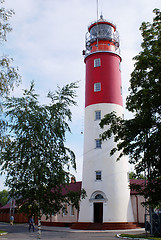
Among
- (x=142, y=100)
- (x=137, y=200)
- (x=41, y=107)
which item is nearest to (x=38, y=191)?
(x=41, y=107)

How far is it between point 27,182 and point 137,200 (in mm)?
24036

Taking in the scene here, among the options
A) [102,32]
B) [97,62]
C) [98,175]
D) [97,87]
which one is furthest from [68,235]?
[102,32]

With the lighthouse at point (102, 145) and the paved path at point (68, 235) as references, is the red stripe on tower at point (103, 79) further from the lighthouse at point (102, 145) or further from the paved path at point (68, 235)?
the paved path at point (68, 235)

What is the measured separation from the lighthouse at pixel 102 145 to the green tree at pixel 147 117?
13352 millimetres

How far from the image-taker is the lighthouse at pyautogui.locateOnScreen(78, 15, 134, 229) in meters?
28.6

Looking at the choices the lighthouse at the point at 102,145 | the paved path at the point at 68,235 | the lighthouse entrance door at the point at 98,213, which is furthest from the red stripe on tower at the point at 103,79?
the paved path at the point at 68,235

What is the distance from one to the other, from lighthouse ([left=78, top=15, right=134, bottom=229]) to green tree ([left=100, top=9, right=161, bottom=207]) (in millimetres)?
13352

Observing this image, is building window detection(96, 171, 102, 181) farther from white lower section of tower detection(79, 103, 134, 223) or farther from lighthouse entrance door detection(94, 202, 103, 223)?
lighthouse entrance door detection(94, 202, 103, 223)

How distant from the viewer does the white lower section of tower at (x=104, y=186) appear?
93.2 feet

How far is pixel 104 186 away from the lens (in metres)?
29.0

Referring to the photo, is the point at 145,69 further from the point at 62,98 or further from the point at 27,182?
the point at 27,182

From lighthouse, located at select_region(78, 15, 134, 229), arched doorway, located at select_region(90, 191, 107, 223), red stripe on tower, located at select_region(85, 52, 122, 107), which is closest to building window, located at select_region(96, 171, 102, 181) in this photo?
lighthouse, located at select_region(78, 15, 134, 229)

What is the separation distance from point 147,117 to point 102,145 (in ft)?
52.6

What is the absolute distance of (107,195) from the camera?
28.6m
